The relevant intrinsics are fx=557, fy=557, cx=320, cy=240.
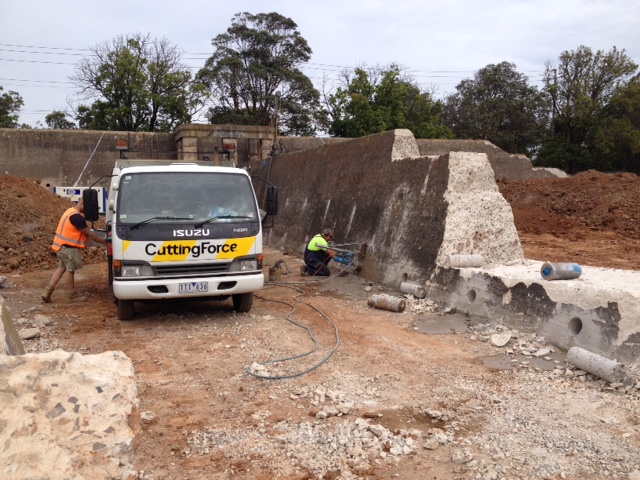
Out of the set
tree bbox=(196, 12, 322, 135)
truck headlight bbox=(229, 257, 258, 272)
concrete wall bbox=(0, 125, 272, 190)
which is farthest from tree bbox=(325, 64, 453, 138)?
truck headlight bbox=(229, 257, 258, 272)

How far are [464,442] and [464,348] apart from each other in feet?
8.10

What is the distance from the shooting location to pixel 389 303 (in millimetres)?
8297

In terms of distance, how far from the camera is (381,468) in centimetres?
374

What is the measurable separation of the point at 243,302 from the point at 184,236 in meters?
1.42

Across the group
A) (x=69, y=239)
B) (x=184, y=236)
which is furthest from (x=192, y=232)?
(x=69, y=239)

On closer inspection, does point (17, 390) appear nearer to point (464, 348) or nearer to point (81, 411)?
point (81, 411)

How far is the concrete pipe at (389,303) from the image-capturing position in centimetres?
823

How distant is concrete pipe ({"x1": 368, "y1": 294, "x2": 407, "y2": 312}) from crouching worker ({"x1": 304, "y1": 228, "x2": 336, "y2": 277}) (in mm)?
2667

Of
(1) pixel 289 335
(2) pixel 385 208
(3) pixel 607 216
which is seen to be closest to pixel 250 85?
(3) pixel 607 216

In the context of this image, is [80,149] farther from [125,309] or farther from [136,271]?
[136,271]

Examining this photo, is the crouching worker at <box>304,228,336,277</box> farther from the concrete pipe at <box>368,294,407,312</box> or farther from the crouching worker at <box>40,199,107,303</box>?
the crouching worker at <box>40,199,107,303</box>

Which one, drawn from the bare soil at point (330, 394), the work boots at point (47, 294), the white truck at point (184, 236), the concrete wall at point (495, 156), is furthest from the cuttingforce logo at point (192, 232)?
the concrete wall at point (495, 156)

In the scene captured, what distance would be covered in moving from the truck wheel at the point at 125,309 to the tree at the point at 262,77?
84.3ft

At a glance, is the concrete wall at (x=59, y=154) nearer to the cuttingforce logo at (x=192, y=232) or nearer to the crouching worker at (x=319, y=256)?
the crouching worker at (x=319, y=256)
